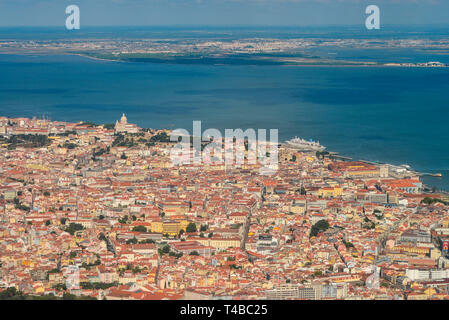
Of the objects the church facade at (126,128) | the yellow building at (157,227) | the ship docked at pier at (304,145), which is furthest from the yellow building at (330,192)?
the church facade at (126,128)

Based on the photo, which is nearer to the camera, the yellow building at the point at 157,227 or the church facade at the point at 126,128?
the yellow building at the point at 157,227

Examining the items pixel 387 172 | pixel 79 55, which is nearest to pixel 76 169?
pixel 387 172

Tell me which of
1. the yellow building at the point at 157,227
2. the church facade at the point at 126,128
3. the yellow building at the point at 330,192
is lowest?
the yellow building at the point at 157,227

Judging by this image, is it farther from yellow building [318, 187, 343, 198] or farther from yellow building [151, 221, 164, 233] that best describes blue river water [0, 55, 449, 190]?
yellow building [151, 221, 164, 233]

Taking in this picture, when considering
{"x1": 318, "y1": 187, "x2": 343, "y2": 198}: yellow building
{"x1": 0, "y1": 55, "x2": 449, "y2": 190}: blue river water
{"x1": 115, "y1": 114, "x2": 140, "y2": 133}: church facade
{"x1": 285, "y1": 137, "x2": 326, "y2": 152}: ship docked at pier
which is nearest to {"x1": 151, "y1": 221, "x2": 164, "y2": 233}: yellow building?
{"x1": 318, "y1": 187, "x2": 343, "y2": 198}: yellow building

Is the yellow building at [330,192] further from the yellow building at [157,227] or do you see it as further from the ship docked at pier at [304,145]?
the ship docked at pier at [304,145]

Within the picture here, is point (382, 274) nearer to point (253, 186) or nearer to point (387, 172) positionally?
point (253, 186)

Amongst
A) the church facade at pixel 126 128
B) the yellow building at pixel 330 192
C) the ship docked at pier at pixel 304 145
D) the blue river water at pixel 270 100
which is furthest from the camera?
the church facade at pixel 126 128

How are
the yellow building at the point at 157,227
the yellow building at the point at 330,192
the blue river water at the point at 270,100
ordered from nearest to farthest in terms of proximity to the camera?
the yellow building at the point at 157,227
the yellow building at the point at 330,192
the blue river water at the point at 270,100
